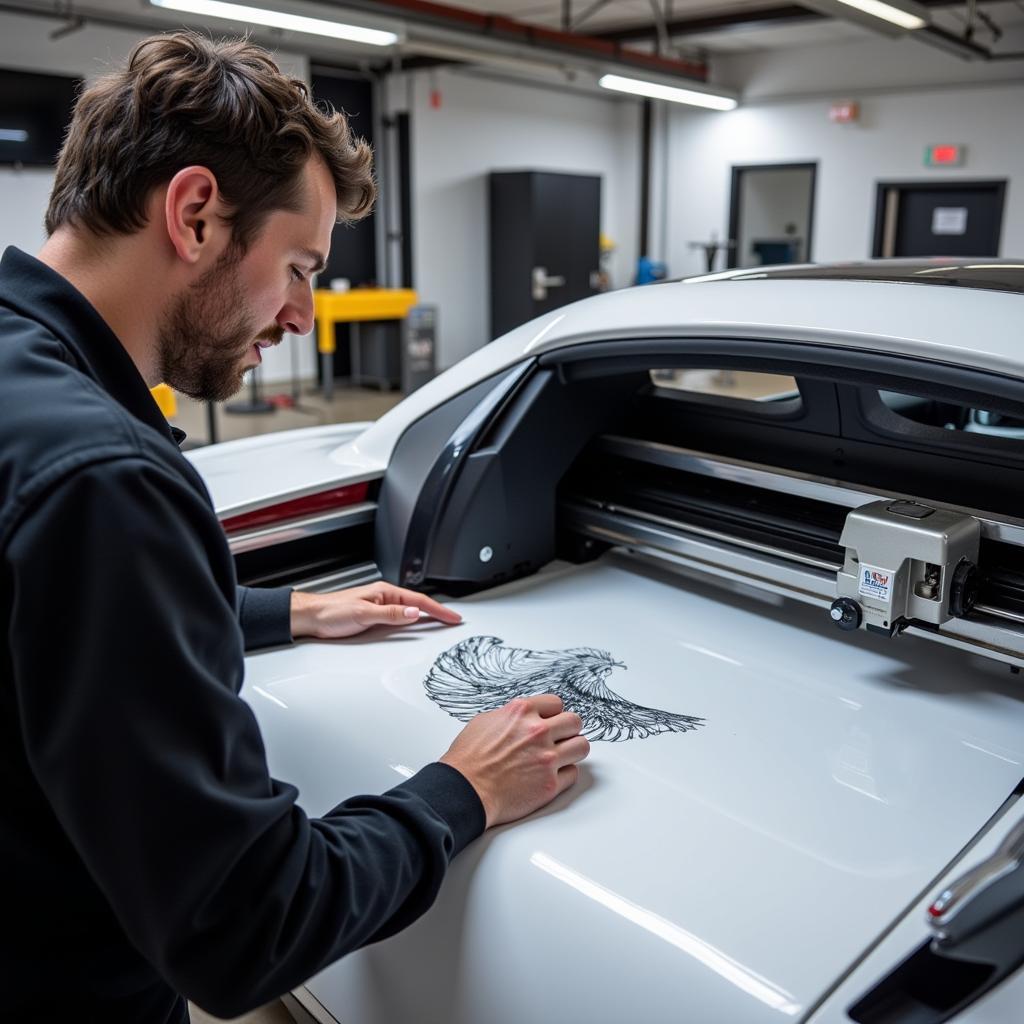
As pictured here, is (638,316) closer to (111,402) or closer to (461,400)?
(461,400)

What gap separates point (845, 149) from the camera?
1101 cm

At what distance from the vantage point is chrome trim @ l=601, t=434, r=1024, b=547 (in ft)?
4.43

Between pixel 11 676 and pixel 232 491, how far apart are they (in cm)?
100

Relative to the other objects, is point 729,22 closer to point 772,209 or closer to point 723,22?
point 723,22

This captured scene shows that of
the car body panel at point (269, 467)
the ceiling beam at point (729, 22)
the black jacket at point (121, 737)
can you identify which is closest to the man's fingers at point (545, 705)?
the black jacket at point (121, 737)

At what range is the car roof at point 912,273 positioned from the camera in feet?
4.44

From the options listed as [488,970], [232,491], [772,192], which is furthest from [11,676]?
[772,192]

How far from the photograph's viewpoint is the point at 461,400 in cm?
180

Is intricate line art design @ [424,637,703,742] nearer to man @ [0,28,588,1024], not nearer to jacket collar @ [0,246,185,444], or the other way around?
man @ [0,28,588,1024]

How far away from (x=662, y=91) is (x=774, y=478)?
8.17 meters

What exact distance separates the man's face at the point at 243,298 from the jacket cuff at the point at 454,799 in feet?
1.49

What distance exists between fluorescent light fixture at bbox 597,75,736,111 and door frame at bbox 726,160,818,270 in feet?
6.03

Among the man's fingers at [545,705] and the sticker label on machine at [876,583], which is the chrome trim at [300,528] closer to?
the man's fingers at [545,705]

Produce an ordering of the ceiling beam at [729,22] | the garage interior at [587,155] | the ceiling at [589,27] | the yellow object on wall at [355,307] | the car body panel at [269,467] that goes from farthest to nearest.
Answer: the yellow object on wall at [355,307]
the ceiling beam at [729,22]
the garage interior at [587,155]
the ceiling at [589,27]
the car body panel at [269,467]
